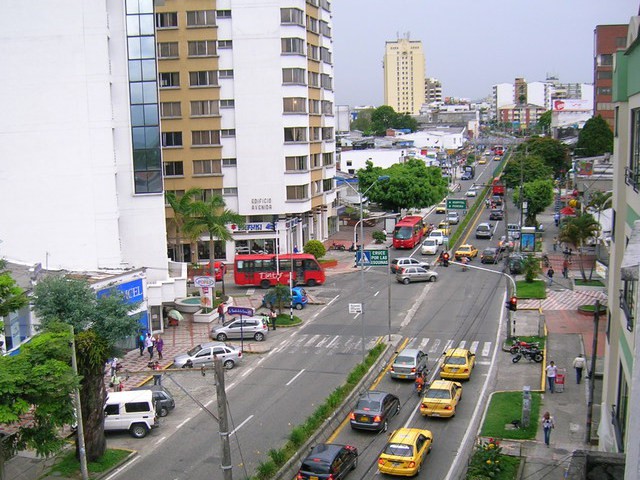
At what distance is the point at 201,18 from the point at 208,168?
13.1m

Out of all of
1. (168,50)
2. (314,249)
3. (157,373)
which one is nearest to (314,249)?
(314,249)

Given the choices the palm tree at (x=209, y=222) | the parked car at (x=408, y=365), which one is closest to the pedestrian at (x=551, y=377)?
the parked car at (x=408, y=365)

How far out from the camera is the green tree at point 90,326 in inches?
1093

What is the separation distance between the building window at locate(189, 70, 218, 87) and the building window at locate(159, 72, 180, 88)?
114 cm

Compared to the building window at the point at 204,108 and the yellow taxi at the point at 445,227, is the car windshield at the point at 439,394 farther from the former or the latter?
the yellow taxi at the point at 445,227

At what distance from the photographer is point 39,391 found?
22.9 metres

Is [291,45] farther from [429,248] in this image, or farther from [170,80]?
[429,248]

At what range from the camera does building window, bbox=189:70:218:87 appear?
67.9m

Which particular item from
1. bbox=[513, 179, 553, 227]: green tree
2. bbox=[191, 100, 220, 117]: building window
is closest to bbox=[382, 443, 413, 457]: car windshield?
bbox=[191, 100, 220, 117]: building window

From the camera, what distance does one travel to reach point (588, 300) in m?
52.5

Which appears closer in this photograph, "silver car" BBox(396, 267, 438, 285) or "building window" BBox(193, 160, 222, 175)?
"silver car" BBox(396, 267, 438, 285)

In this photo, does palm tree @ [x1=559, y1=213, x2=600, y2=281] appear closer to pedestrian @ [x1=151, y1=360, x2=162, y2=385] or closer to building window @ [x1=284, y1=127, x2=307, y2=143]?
building window @ [x1=284, y1=127, x2=307, y2=143]

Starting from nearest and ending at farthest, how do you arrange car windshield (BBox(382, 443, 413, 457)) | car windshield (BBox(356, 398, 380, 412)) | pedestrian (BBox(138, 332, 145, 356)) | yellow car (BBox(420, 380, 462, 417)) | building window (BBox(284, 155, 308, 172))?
1. car windshield (BBox(382, 443, 413, 457))
2. car windshield (BBox(356, 398, 380, 412))
3. yellow car (BBox(420, 380, 462, 417))
4. pedestrian (BBox(138, 332, 145, 356))
5. building window (BBox(284, 155, 308, 172))

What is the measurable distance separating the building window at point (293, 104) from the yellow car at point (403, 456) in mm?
46649
